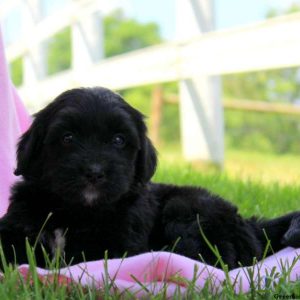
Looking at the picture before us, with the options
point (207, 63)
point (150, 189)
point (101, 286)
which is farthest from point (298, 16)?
point (101, 286)

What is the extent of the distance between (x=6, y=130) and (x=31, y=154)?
114 cm

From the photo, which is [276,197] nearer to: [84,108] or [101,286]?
[84,108]

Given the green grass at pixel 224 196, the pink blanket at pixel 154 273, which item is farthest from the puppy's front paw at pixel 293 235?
the green grass at pixel 224 196

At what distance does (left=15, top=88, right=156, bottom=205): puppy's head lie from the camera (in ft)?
8.93

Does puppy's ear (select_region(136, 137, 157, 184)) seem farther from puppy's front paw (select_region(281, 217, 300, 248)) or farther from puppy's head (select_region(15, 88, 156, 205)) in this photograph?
puppy's front paw (select_region(281, 217, 300, 248))

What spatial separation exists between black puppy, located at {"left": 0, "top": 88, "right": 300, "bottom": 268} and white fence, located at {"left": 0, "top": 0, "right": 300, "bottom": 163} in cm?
298

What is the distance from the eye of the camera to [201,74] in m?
6.88

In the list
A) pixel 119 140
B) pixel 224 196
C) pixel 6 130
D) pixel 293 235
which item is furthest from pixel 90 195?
pixel 224 196

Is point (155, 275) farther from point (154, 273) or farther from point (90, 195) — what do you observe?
point (90, 195)

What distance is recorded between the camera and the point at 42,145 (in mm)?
2986

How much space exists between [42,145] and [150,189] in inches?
27.2

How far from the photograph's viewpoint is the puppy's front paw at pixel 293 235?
3158 mm

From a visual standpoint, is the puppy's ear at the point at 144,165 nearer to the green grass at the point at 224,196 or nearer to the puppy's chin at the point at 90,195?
the puppy's chin at the point at 90,195

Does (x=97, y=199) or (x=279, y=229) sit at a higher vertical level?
(x=97, y=199)
